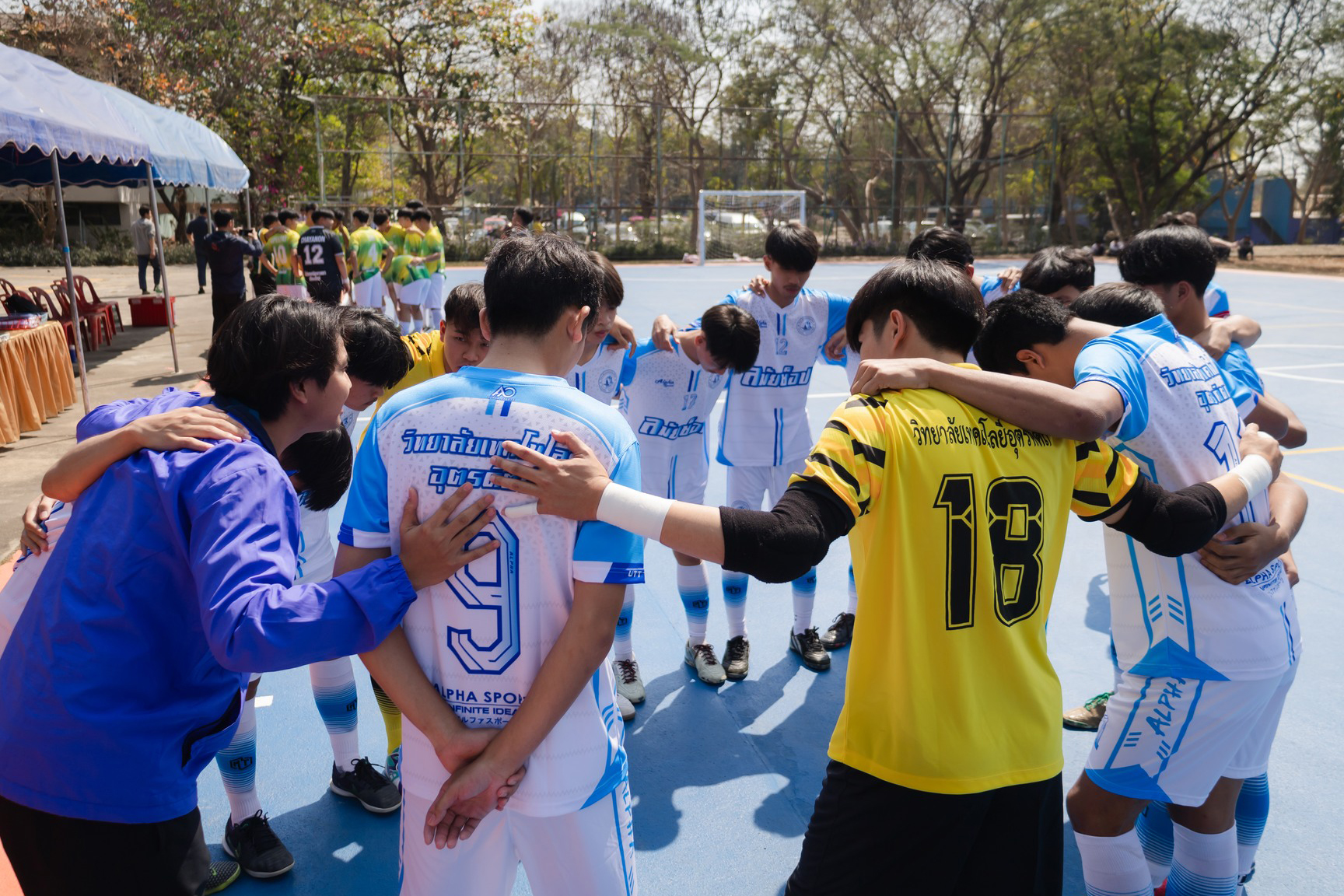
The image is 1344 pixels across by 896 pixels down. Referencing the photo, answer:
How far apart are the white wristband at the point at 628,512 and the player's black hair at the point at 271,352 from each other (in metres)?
0.72

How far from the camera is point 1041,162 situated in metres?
36.7

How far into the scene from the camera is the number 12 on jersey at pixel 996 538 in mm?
1809

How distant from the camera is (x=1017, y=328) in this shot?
91.7 inches

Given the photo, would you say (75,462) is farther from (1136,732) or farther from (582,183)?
(582,183)

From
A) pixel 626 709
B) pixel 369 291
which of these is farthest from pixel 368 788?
pixel 369 291

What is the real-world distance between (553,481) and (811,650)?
3039 mm

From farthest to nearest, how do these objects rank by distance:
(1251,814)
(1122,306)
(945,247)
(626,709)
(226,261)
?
(226,261)
(945,247)
(626,709)
(1251,814)
(1122,306)

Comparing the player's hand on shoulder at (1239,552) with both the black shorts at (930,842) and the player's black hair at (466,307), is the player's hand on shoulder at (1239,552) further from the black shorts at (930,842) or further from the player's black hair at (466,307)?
the player's black hair at (466,307)

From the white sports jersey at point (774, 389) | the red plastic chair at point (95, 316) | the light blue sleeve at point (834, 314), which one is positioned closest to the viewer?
the white sports jersey at point (774, 389)

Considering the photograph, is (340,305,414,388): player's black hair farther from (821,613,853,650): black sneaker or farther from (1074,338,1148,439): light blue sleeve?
(821,613,853,650): black sneaker

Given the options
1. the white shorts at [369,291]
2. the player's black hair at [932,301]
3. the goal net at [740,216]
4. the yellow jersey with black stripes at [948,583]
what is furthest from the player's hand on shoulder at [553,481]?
the goal net at [740,216]

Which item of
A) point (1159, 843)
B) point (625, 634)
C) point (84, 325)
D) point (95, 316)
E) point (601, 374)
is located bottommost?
point (1159, 843)

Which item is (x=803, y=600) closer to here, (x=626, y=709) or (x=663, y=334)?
(x=626, y=709)

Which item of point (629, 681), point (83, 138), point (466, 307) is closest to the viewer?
point (466, 307)
